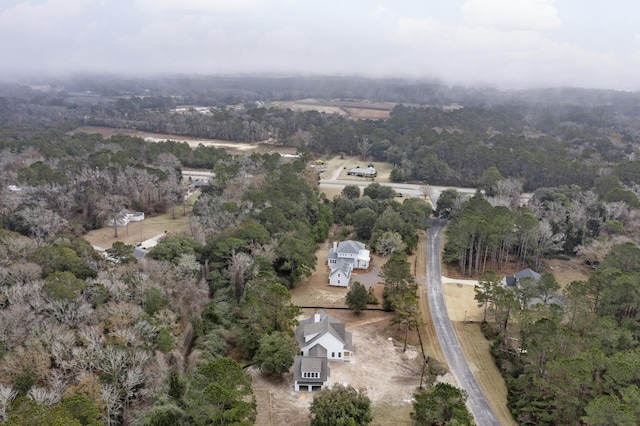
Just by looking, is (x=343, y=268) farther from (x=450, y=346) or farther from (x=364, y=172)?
(x=364, y=172)

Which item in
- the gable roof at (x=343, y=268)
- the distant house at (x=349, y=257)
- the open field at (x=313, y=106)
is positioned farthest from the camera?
the open field at (x=313, y=106)

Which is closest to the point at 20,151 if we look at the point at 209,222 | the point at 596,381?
the point at 209,222

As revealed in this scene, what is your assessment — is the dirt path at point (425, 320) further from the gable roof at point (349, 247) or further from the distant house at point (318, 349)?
the gable roof at point (349, 247)

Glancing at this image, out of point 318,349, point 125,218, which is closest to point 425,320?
point 318,349

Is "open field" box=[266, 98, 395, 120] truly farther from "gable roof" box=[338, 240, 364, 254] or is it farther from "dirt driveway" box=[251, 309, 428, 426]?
"dirt driveway" box=[251, 309, 428, 426]

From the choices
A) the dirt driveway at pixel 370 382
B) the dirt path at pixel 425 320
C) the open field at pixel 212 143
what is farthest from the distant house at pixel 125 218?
the open field at pixel 212 143

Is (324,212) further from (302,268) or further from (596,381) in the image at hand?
(596,381)

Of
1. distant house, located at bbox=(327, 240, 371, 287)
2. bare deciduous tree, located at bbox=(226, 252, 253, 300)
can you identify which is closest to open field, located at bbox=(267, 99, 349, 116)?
distant house, located at bbox=(327, 240, 371, 287)

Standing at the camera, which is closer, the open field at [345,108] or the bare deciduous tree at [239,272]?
the bare deciduous tree at [239,272]
